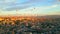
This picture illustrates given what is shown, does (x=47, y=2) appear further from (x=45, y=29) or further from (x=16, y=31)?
(x=16, y=31)

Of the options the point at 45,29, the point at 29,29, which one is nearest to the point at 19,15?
the point at 29,29

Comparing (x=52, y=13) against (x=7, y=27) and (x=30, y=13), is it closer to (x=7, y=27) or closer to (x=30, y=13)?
(x=30, y=13)

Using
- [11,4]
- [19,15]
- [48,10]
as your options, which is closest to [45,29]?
[48,10]

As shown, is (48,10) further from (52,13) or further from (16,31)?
(16,31)

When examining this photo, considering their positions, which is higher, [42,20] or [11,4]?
[11,4]

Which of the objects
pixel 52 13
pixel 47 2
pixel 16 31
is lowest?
pixel 16 31

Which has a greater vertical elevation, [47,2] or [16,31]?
[47,2]

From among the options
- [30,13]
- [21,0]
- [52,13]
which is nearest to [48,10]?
[52,13]
